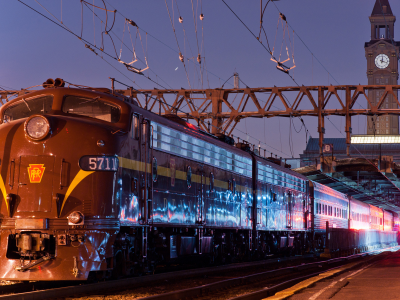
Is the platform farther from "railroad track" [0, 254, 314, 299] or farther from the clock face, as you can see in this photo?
the clock face

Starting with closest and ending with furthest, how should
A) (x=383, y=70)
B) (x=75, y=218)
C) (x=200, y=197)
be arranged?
(x=75, y=218) < (x=200, y=197) < (x=383, y=70)

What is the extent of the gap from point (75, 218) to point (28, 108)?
327 cm

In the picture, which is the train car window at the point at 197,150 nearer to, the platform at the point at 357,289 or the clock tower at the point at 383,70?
the platform at the point at 357,289

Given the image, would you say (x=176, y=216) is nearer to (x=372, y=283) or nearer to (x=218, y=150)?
(x=218, y=150)

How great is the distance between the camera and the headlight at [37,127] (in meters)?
11.8

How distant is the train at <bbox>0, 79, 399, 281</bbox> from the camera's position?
445 inches

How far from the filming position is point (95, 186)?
11.7m

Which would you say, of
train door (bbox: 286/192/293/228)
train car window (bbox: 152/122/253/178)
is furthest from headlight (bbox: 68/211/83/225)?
train door (bbox: 286/192/293/228)

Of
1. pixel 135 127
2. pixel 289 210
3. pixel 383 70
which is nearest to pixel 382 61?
pixel 383 70

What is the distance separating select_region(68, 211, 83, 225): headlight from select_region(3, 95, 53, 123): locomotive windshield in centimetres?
269

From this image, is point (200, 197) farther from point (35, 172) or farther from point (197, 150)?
point (35, 172)

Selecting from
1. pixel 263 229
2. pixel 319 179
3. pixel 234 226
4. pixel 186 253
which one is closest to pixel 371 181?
pixel 319 179

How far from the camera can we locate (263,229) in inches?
888

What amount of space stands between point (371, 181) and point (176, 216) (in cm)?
3871
